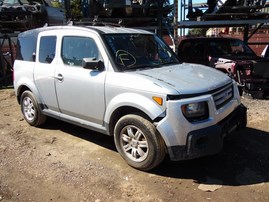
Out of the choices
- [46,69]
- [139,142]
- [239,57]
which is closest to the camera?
[139,142]

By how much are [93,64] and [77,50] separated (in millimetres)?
695

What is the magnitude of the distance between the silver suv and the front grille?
0.01 meters

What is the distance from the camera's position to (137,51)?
4.79 metres

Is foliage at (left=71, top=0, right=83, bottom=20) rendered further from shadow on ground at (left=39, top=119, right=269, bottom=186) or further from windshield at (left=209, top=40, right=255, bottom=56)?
shadow on ground at (left=39, top=119, right=269, bottom=186)

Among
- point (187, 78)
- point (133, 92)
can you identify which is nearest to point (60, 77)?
point (133, 92)

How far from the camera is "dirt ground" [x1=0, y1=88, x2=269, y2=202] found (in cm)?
370

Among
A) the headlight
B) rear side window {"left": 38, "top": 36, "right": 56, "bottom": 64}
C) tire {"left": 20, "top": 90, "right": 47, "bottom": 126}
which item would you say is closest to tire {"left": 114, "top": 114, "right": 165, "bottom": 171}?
the headlight

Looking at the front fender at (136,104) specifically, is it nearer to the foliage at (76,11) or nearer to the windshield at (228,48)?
the windshield at (228,48)

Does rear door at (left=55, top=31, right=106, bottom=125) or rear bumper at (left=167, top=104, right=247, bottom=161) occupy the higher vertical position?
rear door at (left=55, top=31, right=106, bottom=125)

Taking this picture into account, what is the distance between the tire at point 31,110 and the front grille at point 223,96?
10.8 ft

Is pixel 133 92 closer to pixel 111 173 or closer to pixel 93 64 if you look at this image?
pixel 93 64

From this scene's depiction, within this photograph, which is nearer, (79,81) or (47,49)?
(79,81)

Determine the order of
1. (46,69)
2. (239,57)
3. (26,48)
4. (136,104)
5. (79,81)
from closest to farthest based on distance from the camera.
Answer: (136,104) → (79,81) → (46,69) → (26,48) → (239,57)

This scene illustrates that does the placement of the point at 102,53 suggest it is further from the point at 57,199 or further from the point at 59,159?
the point at 57,199
